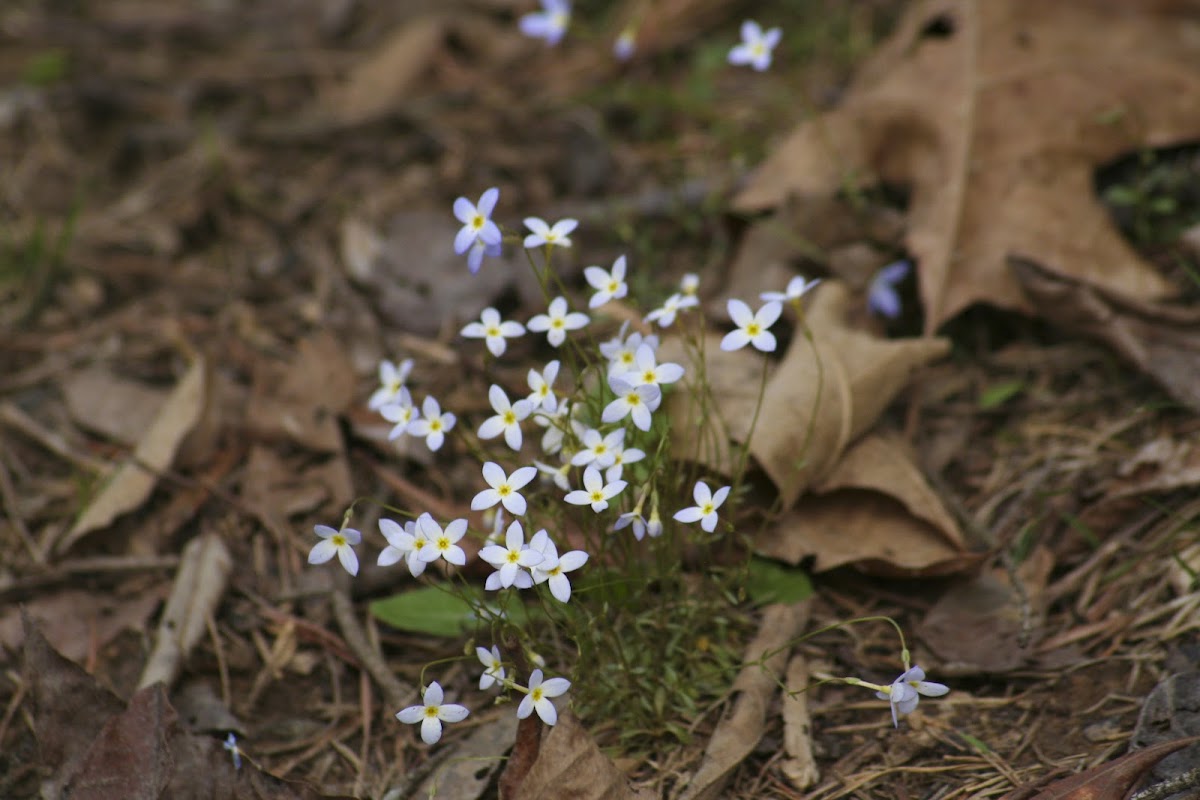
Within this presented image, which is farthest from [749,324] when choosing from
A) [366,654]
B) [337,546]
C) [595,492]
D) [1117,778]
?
[366,654]

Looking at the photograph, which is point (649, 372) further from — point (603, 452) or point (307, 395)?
point (307, 395)

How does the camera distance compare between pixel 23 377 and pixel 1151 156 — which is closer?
pixel 1151 156

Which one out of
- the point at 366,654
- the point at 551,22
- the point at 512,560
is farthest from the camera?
the point at 551,22

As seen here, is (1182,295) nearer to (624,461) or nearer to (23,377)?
(624,461)

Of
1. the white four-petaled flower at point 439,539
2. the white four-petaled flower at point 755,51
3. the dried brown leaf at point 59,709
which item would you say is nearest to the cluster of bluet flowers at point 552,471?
the white four-petaled flower at point 439,539

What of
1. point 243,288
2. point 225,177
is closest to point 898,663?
point 243,288

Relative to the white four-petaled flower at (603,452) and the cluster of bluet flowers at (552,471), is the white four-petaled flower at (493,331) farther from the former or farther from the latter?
the white four-petaled flower at (603,452)
